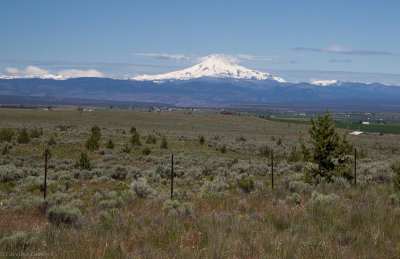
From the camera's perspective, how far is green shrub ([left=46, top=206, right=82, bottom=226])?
25.6 feet

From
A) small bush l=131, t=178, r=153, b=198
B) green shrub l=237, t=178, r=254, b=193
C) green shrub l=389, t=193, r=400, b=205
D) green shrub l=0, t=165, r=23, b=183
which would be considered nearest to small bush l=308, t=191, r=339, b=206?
green shrub l=389, t=193, r=400, b=205

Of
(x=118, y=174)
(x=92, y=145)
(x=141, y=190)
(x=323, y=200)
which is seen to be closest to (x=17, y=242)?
(x=141, y=190)

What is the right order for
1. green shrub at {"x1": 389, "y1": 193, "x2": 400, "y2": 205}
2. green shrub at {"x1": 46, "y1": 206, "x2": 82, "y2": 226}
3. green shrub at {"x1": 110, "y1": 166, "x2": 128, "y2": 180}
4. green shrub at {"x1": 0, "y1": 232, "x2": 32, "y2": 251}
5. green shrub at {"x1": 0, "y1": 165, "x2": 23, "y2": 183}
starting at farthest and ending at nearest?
green shrub at {"x1": 110, "y1": 166, "x2": 128, "y2": 180} → green shrub at {"x1": 0, "y1": 165, "x2": 23, "y2": 183} → green shrub at {"x1": 389, "y1": 193, "x2": 400, "y2": 205} → green shrub at {"x1": 46, "y1": 206, "x2": 82, "y2": 226} → green shrub at {"x1": 0, "y1": 232, "x2": 32, "y2": 251}

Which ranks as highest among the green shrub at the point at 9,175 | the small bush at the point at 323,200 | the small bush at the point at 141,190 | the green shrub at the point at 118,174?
the small bush at the point at 323,200

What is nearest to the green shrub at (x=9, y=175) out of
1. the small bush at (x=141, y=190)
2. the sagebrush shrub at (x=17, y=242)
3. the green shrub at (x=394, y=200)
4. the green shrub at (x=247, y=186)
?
the small bush at (x=141, y=190)

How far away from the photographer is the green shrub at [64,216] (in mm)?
7812

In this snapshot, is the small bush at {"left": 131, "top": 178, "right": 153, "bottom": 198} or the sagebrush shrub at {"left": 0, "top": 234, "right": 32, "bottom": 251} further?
the small bush at {"left": 131, "top": 178, "right": 153, "bottom": 198}

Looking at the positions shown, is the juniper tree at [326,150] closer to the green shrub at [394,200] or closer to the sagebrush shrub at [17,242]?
the green shrub at [394,200]

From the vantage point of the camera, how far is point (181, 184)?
55.5 ft

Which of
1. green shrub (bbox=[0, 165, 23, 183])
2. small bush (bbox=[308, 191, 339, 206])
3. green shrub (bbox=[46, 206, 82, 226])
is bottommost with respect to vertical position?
green shrub (bbox=[0, 165, 23, 183])

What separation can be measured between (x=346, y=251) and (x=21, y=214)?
7.61 metres

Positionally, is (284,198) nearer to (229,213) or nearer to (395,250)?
(229,213)

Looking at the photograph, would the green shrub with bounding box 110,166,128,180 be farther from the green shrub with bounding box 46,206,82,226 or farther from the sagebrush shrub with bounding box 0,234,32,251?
the sagebrush shrub with bounding box 0,234,32,251

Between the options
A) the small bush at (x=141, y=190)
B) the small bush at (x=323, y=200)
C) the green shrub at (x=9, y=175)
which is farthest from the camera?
the green shrub at (x=9, y=175)
